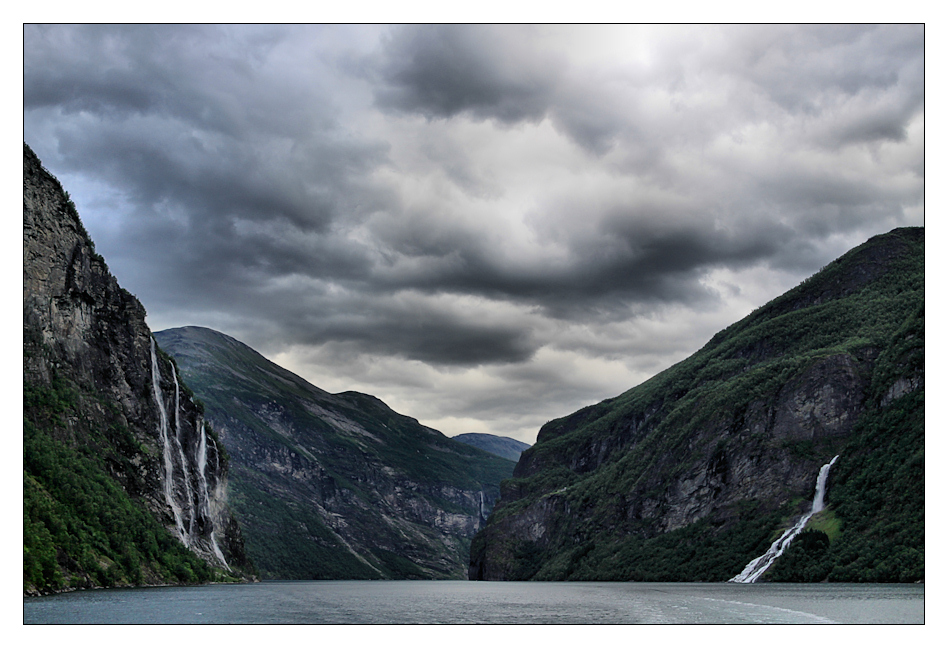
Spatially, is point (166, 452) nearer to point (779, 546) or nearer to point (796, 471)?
point (779, 546)

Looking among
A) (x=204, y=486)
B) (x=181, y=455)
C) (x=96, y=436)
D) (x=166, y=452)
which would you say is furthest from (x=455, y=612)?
(x=204, y=486)

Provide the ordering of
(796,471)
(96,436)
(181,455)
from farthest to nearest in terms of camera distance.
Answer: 1. (796,471)
2. (181,455)
3. (96,436)


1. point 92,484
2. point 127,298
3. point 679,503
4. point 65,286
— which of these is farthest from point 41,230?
point 679,503

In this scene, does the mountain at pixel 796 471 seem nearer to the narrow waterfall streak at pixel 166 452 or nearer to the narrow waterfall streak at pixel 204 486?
the narrow waterfall streak at pixel 204 486

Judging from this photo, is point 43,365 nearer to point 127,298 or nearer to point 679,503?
point 127,298

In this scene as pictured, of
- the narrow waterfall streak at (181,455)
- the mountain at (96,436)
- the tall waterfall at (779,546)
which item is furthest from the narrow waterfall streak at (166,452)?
the tall waterfall at (779,546)
